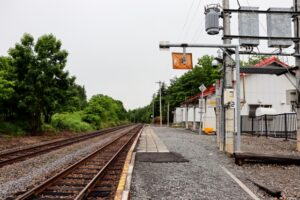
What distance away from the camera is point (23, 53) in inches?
899

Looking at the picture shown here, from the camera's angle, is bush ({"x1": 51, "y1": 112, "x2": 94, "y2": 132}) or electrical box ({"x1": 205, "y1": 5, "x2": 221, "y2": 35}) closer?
electrical box ({"x1": 205, "y1": 5, "x2": 221, "y2": 35})

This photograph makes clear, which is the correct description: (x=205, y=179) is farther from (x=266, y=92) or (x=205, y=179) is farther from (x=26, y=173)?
(x=266, y=92)

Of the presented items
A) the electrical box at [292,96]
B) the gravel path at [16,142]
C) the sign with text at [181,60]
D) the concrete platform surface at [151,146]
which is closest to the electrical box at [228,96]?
the sign with text at [181,60]

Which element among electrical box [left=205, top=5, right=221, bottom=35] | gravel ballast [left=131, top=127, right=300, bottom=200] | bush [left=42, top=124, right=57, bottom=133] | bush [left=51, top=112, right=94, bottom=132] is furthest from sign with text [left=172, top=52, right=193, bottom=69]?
bush [left=51, top=112, right=94, bottom=132]

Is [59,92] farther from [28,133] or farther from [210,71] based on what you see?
[210,71]

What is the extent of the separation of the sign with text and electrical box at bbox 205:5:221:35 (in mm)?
1385

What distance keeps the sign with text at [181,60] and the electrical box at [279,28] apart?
338 cm

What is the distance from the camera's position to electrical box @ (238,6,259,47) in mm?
12281

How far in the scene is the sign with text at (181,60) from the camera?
39.5 feet

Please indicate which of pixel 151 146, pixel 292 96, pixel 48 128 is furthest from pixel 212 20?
pixel 48 128

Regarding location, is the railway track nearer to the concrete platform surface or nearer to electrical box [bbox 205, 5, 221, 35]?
the concrete platform surface

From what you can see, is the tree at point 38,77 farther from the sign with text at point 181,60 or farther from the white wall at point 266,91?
the white wall at point 266,91

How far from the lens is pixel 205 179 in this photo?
7520mm

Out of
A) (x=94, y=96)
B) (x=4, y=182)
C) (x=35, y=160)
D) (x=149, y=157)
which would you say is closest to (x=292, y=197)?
(x=149, y=157)
